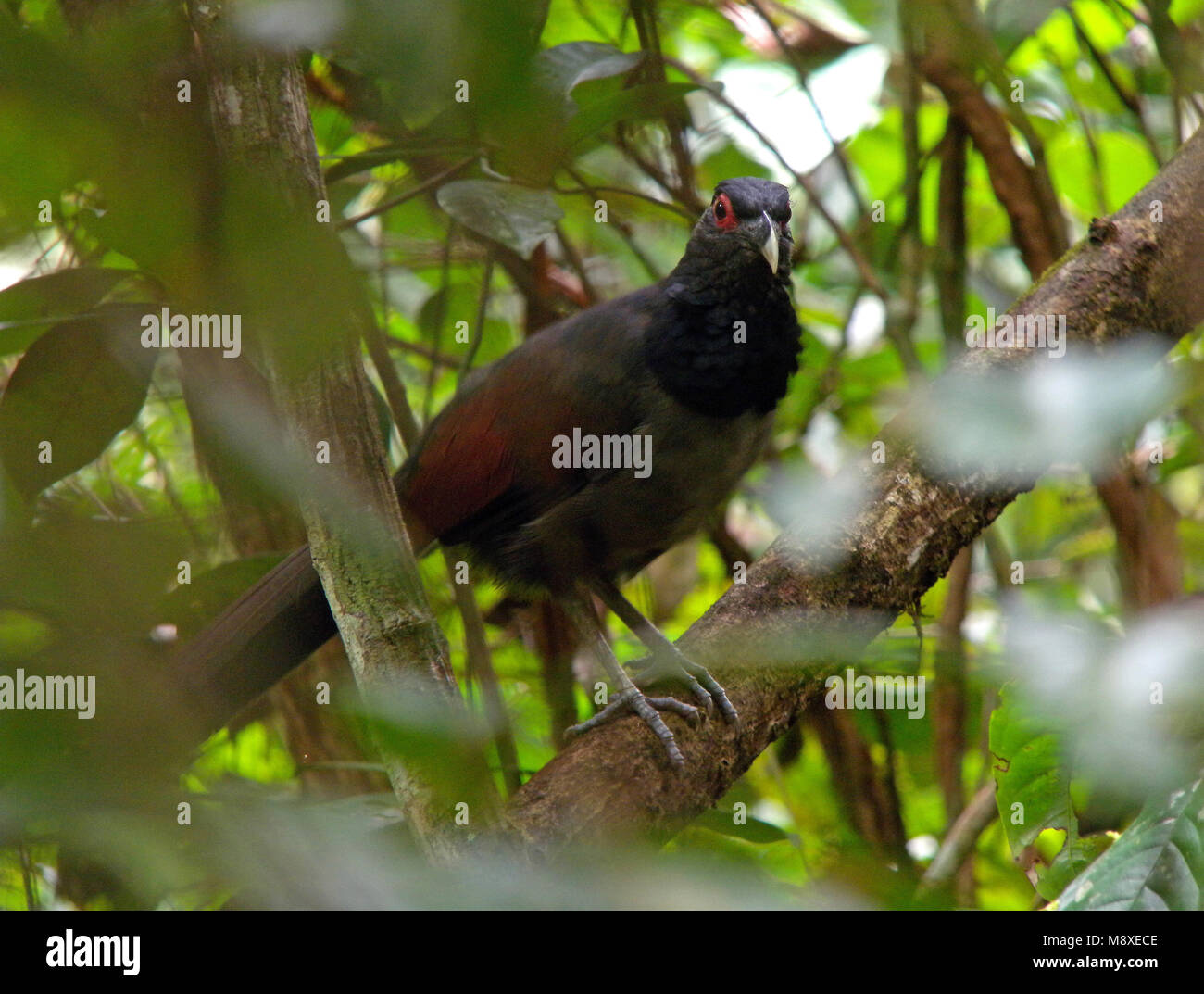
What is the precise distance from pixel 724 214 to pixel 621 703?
49.9 inches

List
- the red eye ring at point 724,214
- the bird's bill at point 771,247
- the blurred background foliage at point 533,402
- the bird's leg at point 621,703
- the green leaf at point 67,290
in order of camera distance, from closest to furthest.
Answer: the blurred background foliage at point 533,402, the green leaf at point 67,290, the bird's leg at point 621,703, the bird's bill at point 771,247, the red eye ring at point 724,214

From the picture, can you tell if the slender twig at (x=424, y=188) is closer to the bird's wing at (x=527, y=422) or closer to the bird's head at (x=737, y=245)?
the bird's wing at (x=527, y=422)

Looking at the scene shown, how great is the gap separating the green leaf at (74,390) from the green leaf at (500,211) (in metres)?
0.67

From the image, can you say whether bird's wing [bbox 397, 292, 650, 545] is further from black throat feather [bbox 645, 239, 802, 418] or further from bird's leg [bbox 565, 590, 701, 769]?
bird's leg [bbox 565, 590, 701, 769]

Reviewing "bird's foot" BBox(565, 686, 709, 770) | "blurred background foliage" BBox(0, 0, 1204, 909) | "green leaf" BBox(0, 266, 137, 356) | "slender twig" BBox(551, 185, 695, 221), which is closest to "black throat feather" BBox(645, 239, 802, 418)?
"slender twig" BBox(551, 185, 695, 221)

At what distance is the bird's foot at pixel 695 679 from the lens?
2.14 m

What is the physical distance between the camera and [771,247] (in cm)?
253

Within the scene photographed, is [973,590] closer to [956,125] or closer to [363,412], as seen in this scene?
[956,125]

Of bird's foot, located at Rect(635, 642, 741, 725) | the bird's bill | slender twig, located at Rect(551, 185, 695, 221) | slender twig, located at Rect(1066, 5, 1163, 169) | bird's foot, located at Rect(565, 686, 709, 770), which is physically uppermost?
slender twig, located at Rect(1066, 5, 1163, 169)

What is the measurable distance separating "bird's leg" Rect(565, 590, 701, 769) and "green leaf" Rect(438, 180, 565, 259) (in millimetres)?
955

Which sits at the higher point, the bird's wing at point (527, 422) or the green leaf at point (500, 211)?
the green leaf at point (500, 211)

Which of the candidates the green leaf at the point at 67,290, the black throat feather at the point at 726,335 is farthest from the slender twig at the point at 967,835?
the green leaf at the point at 67,290

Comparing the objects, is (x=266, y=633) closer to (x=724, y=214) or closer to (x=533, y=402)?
(x=533, y=402)

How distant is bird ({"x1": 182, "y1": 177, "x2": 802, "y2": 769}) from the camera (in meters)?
2.55
